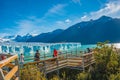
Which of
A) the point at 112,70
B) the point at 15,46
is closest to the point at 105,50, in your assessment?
the point at 112,70

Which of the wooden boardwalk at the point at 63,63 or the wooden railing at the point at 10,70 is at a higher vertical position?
the wooden railing at the point at 10,70

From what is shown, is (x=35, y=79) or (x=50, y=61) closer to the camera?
(x=35, y=79)

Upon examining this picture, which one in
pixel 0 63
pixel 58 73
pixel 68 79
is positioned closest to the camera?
pixel 0 63

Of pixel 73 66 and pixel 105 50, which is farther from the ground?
pixel 105 50

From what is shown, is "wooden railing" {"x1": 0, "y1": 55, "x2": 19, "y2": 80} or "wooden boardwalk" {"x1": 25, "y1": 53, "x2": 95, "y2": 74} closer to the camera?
"wooden railing" {"x1": 0, "y1": 55, "x2": 19, "y2": 80}

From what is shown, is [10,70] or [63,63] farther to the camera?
[63,63]

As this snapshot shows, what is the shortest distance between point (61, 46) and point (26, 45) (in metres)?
29.3

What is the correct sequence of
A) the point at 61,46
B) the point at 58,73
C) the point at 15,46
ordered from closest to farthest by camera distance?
the point at 58,73 < the point at 15,46 < the point at 61,46

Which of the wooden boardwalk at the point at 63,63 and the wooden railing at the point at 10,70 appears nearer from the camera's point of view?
the wooden railing at the point at 10,70

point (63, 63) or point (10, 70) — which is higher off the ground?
point (10, 70)

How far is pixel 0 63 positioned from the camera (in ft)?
11.2

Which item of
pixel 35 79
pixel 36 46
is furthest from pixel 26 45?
pixel 35 79

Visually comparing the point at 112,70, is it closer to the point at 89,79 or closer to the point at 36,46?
the point at 89,79

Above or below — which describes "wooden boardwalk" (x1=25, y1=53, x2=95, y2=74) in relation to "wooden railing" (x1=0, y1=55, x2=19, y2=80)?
below
